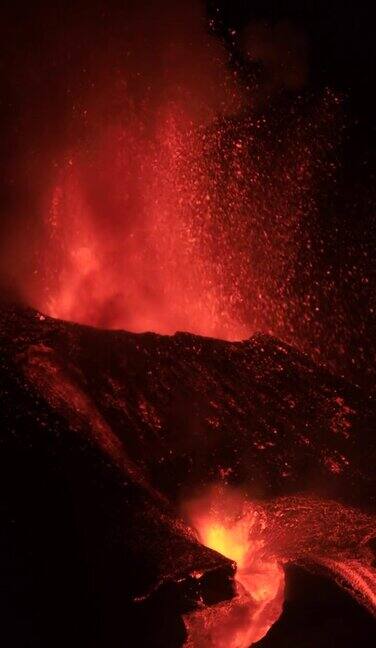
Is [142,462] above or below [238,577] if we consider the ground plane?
above

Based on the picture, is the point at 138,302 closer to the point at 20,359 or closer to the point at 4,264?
the point at 4,264

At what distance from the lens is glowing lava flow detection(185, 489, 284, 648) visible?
5055mm

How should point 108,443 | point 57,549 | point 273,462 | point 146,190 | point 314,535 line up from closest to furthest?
1. point 57,549
2. point 108,443
3. point 314,535
4. point 273,462
5. point 146,190

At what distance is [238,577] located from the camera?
6137 mm

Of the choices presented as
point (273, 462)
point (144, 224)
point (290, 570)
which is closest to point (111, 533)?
point (290, 570)

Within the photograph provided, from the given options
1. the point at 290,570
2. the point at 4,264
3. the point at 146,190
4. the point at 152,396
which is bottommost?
the point at 290,570

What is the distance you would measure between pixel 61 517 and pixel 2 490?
0.53m

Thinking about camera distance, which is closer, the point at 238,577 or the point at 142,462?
the point at 238,577

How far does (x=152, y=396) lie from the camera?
8047mm

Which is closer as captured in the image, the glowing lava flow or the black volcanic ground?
the black volcanic ground

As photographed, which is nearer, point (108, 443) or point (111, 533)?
point (111, 533)

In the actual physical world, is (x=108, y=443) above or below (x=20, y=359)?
below

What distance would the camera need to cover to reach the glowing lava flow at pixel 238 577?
5.05 meters

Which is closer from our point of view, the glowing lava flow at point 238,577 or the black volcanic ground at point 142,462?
the black volcanic ground at point 142,462
